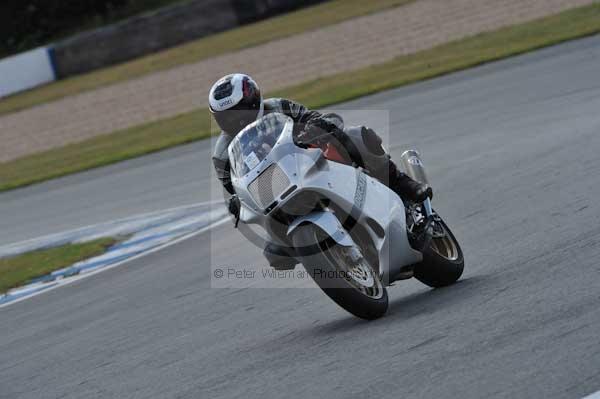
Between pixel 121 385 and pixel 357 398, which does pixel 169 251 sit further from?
pixel 357 398

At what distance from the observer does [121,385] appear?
18.9 feet

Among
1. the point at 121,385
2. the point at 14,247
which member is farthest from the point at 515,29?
the point at 121,385

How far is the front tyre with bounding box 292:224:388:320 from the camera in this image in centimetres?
559

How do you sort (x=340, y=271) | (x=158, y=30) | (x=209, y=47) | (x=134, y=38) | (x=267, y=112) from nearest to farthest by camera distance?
(x=340, y=271) → (x=267, y=112) → (x=209, y=47) → (x=158, y=30) → (x=134, y=38)

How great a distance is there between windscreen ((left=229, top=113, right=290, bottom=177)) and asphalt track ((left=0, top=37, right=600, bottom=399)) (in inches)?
38.9

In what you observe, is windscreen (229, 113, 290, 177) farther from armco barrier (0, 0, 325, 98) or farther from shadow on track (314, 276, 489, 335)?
armco barrier (0, 0, 325, 98)

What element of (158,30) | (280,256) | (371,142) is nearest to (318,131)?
(371,142)

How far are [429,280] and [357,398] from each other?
204cm

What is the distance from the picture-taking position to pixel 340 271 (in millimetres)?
5629

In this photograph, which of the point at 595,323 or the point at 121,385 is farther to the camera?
the point at 121,385

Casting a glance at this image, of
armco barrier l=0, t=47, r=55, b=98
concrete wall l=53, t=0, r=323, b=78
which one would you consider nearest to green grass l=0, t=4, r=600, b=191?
concrete wall l=53, t=0, r=323, b=78

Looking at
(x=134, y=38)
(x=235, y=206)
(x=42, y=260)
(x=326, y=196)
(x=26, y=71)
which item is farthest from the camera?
(x=26, y=71)

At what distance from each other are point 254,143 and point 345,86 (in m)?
12.8

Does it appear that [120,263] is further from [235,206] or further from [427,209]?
[427,209]
